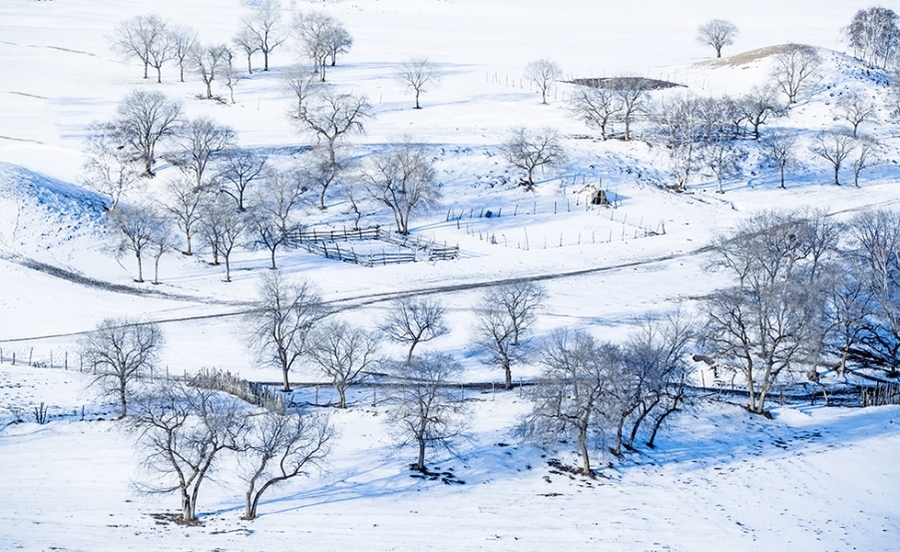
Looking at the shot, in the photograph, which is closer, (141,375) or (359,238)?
(141,375)

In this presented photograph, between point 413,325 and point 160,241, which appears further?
point 160,241

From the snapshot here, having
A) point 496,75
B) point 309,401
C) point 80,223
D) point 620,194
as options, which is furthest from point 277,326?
point 496,75

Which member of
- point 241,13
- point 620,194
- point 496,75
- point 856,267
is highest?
point 241,13

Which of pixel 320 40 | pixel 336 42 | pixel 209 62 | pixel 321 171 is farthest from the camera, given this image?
pixel 336 42

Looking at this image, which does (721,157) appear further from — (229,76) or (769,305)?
(229,76)

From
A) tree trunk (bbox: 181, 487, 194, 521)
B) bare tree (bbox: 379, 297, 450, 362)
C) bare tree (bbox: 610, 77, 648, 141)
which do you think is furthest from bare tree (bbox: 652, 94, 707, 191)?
tree trunk (bbox: 181, 487, 194, 521)

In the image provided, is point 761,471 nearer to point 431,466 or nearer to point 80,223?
point 431,466

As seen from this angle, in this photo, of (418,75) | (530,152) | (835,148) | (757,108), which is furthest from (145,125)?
(835,148)
